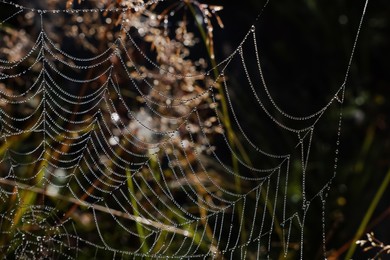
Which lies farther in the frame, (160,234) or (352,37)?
(352,37)

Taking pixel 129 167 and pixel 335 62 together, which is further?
pixel 335 62

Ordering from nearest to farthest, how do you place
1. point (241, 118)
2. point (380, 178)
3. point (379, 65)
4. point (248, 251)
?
point (248, 251)
point (380, 178)
point (241, 118)
point (379, 65)

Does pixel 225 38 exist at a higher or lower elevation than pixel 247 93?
higher

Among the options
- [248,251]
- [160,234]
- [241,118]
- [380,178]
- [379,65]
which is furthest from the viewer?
[379,65]

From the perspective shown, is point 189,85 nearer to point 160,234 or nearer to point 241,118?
point 160,234

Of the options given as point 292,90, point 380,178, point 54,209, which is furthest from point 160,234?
point 292,90

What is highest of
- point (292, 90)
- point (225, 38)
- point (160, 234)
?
point (225, 38)

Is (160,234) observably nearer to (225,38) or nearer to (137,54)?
(137,54)

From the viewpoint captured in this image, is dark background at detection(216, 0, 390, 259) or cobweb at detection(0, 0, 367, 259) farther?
dark background at detection(216, 0, 390, 259)

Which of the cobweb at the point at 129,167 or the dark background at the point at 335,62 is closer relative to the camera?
the cobweb at the point at 129,167

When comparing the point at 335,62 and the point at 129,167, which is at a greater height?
the point at 335,62
